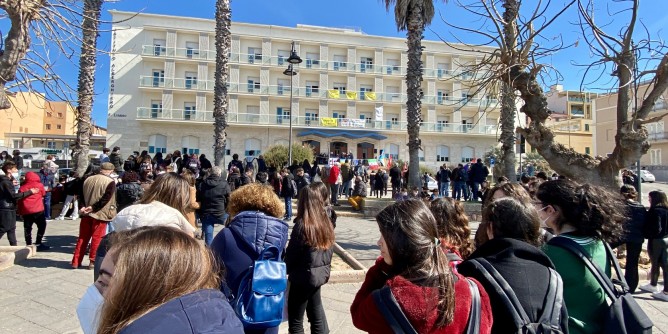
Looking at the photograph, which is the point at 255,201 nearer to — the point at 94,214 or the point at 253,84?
the point at 94,214

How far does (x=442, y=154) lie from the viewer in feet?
140

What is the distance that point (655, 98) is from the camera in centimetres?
569

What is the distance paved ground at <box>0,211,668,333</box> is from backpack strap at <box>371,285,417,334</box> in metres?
2.59

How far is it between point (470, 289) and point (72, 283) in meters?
5.43

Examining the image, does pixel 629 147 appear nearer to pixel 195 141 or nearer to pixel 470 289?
pixel 470 289

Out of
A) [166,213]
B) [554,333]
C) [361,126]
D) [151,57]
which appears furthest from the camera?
[361,126]

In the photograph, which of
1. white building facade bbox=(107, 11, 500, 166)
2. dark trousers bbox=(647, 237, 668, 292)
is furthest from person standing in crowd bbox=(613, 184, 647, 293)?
white building facade bbox=(107, 11, 500, 166)

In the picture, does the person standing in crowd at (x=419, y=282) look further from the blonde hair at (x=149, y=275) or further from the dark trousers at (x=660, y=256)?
the dark trousers at (x=660, y=256)

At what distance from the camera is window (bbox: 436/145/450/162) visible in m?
42.5

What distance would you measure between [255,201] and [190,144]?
124 ft

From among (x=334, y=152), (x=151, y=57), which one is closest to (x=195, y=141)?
(x=151, y=57)

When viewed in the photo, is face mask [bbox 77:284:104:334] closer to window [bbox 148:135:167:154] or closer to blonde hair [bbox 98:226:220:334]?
blonde hair [bbox 98:226:220:334]

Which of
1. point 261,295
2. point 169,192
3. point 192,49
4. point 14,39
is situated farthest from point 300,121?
point 261,295

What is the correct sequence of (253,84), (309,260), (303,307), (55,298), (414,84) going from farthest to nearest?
(253,84)
(414,84)
(55,298)
(303,307)
(309,260)
